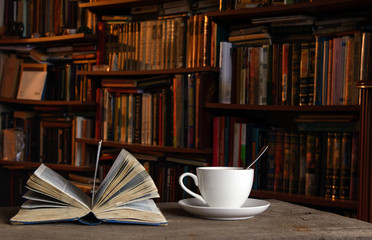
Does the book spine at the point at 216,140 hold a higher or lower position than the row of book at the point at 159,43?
lower

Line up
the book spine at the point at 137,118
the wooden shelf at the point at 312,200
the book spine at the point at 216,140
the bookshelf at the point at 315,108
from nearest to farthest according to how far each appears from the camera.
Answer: the bookshelf at the point at 315,108 → the wooden shelf at the point at 312,200 → the book spine at the point at 216,140 → the book spine at the point at 137,118

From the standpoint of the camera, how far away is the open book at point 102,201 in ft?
2.63

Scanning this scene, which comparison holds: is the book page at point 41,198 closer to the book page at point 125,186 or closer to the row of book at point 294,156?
the book page at point 125,186

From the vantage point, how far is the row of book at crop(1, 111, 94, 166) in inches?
110

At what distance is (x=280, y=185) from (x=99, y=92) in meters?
1.19

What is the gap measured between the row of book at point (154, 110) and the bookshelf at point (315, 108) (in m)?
0.12

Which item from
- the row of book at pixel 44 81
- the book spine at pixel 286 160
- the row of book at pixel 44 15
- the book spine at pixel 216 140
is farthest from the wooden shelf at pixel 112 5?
the book spine at pixel 286 160

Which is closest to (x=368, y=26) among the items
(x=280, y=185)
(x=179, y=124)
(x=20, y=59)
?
(x=280, y=185)

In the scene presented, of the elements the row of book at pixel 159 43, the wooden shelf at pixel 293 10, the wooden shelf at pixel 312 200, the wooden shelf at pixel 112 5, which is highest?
the wooden shelf at pixel 112 5

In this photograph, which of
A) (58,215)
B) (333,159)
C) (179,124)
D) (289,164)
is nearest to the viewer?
(58,215)

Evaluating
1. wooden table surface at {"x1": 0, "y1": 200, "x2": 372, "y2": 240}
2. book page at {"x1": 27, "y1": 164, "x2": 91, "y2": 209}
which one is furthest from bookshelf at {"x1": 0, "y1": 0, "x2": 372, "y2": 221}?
book page at {"x1": 27, "y1": 164, "x2": 91, "y2": 209}

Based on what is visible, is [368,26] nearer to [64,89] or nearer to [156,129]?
[156,129]

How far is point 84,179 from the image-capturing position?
2723 mm

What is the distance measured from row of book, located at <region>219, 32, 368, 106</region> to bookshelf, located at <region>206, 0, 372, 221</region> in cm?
4
